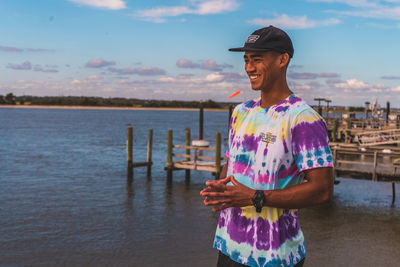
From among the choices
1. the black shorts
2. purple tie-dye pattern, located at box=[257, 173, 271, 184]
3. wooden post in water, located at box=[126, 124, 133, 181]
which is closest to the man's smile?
purple tie-dye pattern, located at box=[257, 173, 271, 184]

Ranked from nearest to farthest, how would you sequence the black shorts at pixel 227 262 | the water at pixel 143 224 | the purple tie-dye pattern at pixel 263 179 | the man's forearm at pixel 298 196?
1. the man's forearm at pixel 298 196
2. the purple tie-dye pattern at pixel 263 179
3. the black shorts at pixel 227 262
4. the water at pixel 143 224

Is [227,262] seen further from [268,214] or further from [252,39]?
[252,39]

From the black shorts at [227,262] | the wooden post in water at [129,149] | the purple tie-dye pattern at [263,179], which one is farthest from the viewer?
the wooden post in water at [129,149]

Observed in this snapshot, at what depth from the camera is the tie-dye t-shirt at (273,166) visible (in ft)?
5.78

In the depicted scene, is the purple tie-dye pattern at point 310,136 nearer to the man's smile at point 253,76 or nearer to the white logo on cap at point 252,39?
the man's smile at point 253,76

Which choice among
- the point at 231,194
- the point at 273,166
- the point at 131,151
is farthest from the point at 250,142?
the point at 131,151

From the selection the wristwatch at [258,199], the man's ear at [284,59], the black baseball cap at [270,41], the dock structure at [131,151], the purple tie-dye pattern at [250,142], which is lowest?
the dock structure at [131,151]

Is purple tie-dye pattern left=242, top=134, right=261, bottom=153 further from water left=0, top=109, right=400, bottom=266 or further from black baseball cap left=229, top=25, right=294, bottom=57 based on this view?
water left=0, top=109, right=400, bottom=266

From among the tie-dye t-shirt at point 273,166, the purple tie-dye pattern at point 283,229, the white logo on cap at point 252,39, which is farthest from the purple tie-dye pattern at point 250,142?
the white logo on cap at point 252,39

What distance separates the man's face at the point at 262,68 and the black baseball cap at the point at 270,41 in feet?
0.14

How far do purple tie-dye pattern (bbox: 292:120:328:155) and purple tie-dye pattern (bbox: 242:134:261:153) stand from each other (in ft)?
0.62

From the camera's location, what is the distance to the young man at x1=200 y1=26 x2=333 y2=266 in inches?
69.0

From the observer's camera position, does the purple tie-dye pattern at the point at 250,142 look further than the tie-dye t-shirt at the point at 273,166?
Yes

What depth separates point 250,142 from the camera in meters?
1.89
